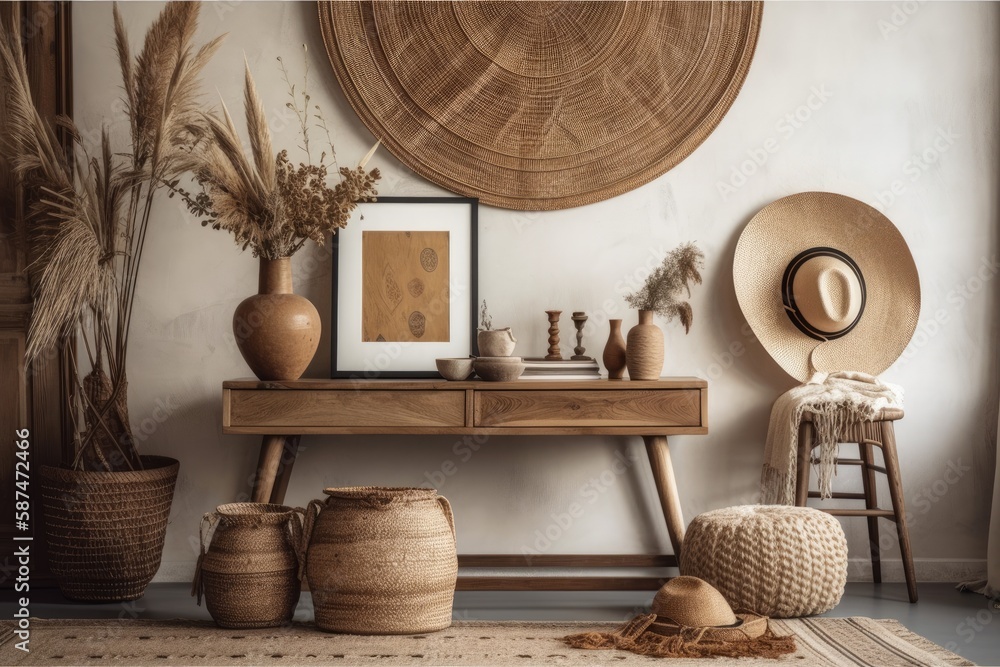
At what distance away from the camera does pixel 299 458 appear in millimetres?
3092

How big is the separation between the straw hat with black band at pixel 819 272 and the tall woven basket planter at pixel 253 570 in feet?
5.49

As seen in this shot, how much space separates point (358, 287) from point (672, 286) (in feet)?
3.40

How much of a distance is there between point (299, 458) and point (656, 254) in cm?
140

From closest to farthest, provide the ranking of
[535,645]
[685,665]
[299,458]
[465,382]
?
[685,665] → [535,645] → [465,382] → [299,458]

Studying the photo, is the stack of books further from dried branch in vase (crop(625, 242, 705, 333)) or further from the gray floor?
the gray floor

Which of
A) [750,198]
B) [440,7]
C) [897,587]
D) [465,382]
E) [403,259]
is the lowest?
[897,587]

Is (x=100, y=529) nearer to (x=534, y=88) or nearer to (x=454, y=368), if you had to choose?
(x=454, y=368)

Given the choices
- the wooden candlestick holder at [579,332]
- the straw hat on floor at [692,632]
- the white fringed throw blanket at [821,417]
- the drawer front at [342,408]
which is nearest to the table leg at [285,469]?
the drawer front at [342,408]

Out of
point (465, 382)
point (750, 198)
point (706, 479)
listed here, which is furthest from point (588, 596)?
point (750, 198)

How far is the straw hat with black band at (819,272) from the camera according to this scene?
3.07m

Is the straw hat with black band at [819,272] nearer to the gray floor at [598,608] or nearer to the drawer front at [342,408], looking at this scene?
the gray floor at [598,608]

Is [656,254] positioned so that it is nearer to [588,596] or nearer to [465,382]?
[465,382]

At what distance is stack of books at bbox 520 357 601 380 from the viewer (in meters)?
2.85

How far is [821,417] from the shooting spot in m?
2.78
